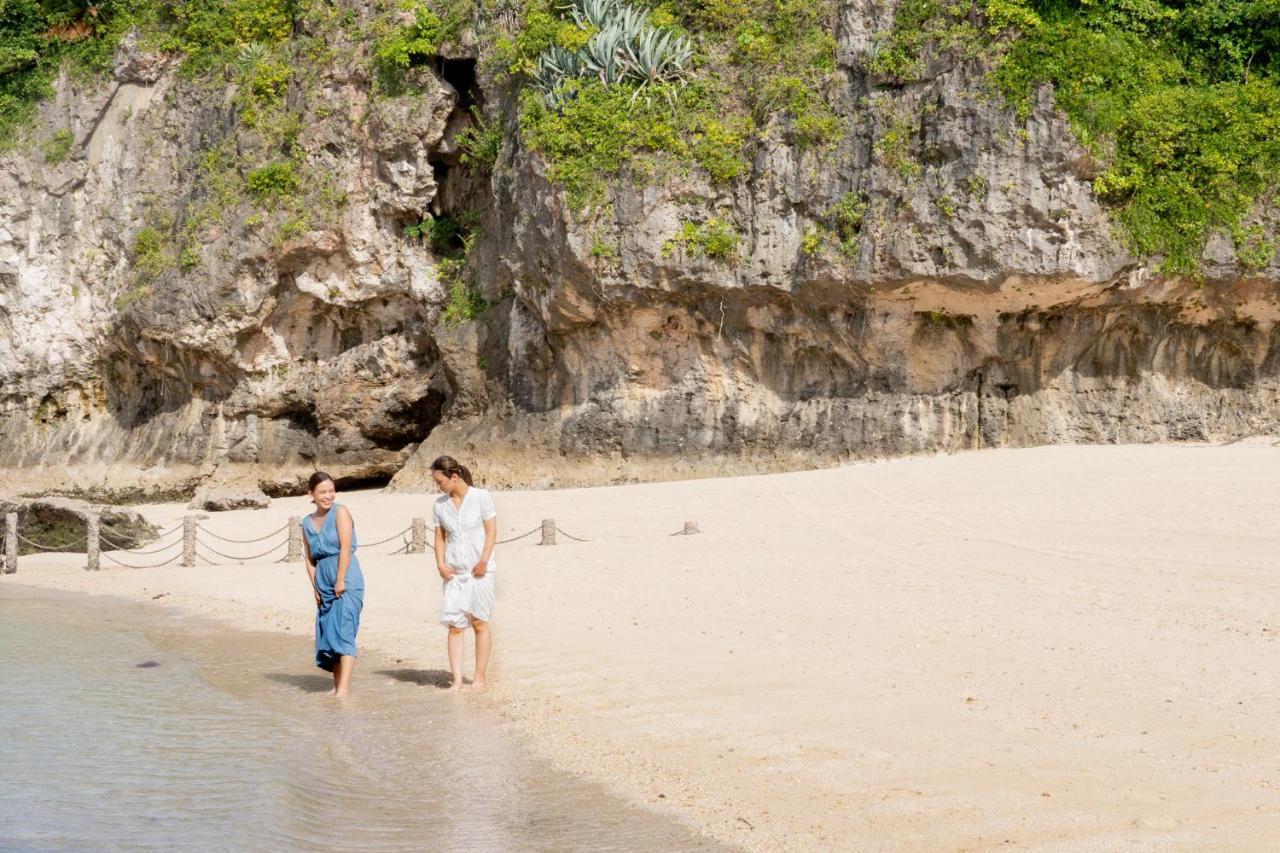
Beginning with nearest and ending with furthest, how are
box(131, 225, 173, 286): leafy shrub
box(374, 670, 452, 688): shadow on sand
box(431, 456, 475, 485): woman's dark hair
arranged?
box(431, 456, 475, 485): woman's dark hair < box(374, 670, 452, 688): shadow on sand < box(131, 225, 173, 286): leafy shrub

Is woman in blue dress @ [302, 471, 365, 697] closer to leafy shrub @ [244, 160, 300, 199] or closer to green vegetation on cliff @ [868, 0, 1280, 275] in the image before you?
green vegetation on cliff @ [868, 0, 1280, 275]

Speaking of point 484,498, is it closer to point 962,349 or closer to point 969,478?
point 969,478

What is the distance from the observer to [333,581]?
7188mm

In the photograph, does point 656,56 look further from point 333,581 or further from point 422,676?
point 333,581

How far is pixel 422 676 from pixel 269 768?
203 cm

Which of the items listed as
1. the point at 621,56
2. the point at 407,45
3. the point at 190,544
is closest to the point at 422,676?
the point at 190,544

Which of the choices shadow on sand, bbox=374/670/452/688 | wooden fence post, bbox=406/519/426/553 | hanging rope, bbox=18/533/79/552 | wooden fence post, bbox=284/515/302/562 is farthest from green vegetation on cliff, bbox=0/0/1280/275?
shadow on sand, bbox=374/670/452/688

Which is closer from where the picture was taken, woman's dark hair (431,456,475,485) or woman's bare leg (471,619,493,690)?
woman's dark hair (431,456,475,485)

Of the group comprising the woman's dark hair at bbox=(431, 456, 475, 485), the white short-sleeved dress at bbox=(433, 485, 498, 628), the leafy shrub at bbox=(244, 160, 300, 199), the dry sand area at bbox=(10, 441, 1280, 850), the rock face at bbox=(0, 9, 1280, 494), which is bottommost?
the dry sand area at bbox=(10, 441, 1280, 850)

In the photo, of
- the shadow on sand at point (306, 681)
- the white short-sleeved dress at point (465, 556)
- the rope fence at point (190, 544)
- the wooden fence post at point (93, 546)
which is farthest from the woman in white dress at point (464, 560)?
the wooden fence post at point (93, 546)

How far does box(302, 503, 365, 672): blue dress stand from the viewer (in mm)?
7113

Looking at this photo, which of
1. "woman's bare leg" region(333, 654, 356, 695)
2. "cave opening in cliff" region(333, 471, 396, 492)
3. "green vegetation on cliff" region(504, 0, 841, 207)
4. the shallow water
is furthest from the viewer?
"cave opening in cliff" region(333, 471, 396, 492)

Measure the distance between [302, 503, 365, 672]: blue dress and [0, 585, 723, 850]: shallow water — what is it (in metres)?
0.30

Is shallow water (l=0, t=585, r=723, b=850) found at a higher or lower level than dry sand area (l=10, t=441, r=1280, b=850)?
lower
